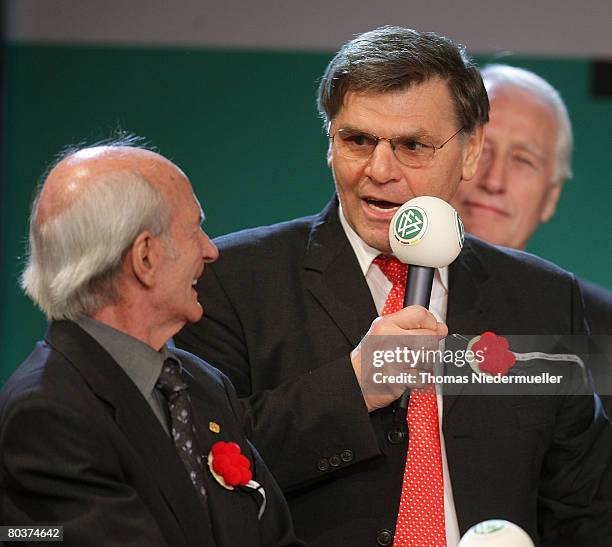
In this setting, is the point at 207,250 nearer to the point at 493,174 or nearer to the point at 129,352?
the point at 129,352

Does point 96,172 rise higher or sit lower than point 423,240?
higher

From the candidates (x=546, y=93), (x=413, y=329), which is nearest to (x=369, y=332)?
(x=413, y=329)

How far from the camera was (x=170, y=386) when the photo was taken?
2.21m

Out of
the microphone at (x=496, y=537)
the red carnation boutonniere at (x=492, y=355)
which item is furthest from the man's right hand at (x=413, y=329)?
the microphone at (x=496, y=537)

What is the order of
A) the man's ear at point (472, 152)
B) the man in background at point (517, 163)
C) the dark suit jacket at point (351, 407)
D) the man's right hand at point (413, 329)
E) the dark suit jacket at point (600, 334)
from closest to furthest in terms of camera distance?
the man's right hand at point (413, 329), the dark suit jacket at point (351, 407), the man's ear at point (472, 152), the dark suit jacket at point (600, 334), the man in background at point (517, 163)

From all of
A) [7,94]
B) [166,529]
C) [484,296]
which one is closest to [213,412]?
[166,529]

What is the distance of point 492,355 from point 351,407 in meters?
0.38

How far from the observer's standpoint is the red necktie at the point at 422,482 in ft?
8.21

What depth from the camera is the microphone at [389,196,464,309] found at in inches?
90.7

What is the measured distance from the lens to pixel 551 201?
383cm

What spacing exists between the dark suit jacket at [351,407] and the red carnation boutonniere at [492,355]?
36mm

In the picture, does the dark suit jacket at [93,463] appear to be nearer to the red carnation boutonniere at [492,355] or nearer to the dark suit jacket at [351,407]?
the dark suit jacket at [351,407]

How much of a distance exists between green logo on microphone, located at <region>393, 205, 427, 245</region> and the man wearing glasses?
0.78 ft

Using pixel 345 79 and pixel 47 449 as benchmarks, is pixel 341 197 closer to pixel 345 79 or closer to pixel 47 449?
pixel 345 79
